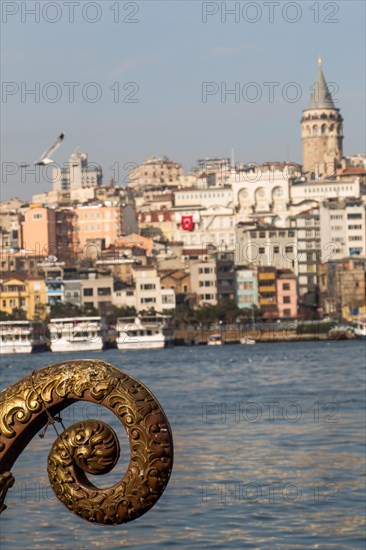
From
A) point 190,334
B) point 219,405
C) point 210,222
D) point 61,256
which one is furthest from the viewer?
point 210,222

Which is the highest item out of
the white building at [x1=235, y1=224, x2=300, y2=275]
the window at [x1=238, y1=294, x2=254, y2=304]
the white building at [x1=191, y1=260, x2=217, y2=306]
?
the white building at [x1=235, y1=224, x2=300, y2=275]

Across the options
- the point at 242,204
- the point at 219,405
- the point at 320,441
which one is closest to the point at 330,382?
the point at 219,405

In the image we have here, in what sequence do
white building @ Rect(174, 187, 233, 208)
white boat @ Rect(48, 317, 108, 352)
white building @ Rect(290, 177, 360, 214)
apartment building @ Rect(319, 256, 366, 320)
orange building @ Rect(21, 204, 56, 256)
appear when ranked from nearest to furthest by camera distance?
white boat @ Rect(48, 317, 108, 352) < apartment building @ Rect(319, 256, 366, 320) < orange building @ Rect(21, 204, 56, 256) < white building @ Rect(290, 177, 360, 214) < white building @ Rect(174, 187, 233, 208)

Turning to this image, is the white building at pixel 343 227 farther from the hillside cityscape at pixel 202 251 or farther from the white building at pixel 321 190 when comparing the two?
the white building at pixel 321 190

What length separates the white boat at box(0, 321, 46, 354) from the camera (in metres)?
52.6

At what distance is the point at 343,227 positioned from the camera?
68.3m

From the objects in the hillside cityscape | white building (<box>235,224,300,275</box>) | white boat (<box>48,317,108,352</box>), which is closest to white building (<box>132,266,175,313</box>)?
the hillside cityscape

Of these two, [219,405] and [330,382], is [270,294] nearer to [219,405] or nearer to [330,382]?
[330,382]

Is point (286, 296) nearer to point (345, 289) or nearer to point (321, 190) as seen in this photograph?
point (345, 289)

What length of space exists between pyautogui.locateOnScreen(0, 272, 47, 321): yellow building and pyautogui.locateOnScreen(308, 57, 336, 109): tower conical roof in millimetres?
34878

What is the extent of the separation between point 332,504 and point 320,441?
5382 millimetres

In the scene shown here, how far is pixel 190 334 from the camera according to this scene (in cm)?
5784

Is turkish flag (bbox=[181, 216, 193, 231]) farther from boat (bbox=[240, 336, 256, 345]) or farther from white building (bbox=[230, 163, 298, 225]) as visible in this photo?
Answer: boat (bbox=[240, 336, 256, 345])

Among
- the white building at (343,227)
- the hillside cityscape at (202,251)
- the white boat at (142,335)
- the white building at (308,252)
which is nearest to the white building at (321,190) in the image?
the hillside cityscape at (202,251)
